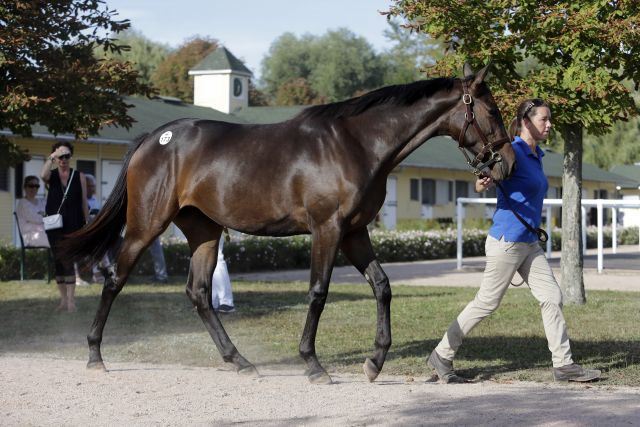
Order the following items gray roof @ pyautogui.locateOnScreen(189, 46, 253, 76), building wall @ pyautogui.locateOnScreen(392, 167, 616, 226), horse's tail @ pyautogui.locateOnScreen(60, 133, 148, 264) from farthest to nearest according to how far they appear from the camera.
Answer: gray roof @ pyautogui.locateOnScreen(189, 46, 253, 76), building wall @ pyautogui.locateOnScreen(392, 167, 616, 226), horse's tail @ pyautogui.locateOnScreen(60, 133, 148, 264)

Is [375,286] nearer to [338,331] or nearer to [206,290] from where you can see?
[206,290]

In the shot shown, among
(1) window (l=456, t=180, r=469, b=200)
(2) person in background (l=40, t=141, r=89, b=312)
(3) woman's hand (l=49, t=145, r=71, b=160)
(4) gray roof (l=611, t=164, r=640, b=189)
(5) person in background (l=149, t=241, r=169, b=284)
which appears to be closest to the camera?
(3) woman's hand (l=49, t=145, r=71, b=160)

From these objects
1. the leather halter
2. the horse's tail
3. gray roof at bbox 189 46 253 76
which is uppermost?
gray roof at bbox 189 46 253 76

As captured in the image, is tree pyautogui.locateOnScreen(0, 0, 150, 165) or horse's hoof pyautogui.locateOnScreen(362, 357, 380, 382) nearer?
horse's hoof pyautogui.locateOnScreen(362, 357, 380, 382)

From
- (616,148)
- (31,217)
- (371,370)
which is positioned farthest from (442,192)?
(371,370)

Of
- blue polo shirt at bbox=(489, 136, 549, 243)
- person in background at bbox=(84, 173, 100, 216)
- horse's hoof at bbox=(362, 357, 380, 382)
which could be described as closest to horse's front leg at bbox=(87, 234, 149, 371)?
horse's hoof at bbox=(362, 357, 380, 382)

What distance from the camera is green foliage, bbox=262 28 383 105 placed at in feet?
264

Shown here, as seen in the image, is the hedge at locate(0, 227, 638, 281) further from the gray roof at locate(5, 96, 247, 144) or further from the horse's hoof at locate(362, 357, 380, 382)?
the horse's hoof at locate(362, 357, 380, 382)

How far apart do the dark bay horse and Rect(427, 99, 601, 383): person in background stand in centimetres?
34

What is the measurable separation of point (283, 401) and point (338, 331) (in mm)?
4132

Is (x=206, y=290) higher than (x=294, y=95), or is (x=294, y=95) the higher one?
(x=294, y=95)

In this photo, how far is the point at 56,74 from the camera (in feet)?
48.8

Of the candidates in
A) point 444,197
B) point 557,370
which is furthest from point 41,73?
point 444,197

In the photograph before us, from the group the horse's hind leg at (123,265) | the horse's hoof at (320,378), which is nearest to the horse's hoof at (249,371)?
the horse's hoof at (320,378)
